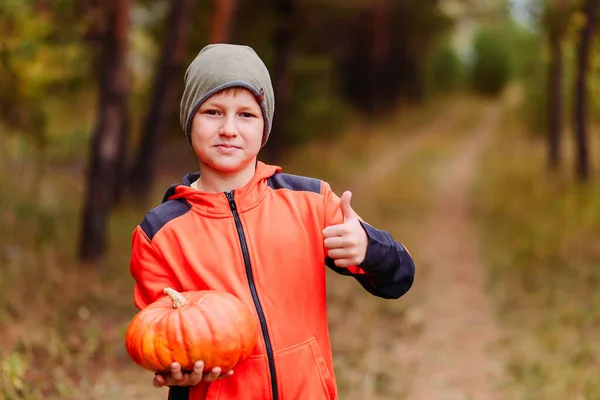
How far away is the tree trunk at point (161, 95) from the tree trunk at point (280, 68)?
5.45 meters

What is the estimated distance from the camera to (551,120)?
16094mm

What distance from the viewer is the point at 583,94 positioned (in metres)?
12.7

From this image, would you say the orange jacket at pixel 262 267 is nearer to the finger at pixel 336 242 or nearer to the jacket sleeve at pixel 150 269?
the jacket sleeve at pixel 150 269

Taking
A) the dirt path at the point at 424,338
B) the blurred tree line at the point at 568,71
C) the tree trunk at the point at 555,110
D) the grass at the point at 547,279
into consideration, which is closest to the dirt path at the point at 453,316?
the dirt path at the point at 424,338

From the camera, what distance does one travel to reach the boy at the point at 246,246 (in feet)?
7.80

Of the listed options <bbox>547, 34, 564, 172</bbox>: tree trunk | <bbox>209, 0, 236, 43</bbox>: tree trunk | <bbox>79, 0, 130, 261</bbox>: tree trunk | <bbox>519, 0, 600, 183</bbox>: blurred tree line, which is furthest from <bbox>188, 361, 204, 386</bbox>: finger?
<bbox>547, 34, 564, 172</bbox>: tree trunk

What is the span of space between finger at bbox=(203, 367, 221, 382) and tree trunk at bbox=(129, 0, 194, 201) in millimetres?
9040

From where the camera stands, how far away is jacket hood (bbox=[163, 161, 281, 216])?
244cm

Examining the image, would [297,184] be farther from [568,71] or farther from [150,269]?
[568,71]

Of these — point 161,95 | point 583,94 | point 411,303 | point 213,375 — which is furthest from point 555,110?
point 213,375

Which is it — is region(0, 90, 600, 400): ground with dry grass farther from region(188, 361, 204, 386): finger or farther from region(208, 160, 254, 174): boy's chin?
region(208, 160, 254, 174): boy's chin

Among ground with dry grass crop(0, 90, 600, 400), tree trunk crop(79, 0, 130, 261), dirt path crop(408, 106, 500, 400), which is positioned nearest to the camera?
ground with dry grass crop(0, 90, 600, 400)

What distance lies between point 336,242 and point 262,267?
278mm

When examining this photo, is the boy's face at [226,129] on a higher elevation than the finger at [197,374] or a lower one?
higher
